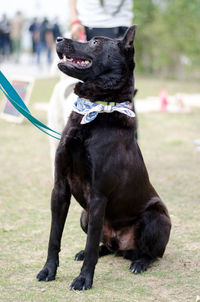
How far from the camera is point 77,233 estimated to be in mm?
4500

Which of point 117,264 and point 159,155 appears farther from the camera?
point 159,155

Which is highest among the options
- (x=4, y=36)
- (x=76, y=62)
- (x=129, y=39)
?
(x=129, y=39)

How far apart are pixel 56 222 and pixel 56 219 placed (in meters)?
0.02

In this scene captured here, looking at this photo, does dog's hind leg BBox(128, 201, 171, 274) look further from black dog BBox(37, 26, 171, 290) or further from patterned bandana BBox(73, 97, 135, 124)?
patterned bandana BBox(73, 97, 135, 124)

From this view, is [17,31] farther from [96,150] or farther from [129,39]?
[96,150]

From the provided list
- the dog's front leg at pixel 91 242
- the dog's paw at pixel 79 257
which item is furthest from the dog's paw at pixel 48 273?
the dog's paw at pixel 79 257

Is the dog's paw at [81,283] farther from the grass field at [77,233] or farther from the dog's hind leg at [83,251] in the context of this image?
the dog's hind leg at [83,251]

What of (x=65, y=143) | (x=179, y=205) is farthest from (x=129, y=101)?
(x=179, y=205)

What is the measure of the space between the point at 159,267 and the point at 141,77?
16.7 m

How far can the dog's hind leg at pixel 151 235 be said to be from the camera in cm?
372

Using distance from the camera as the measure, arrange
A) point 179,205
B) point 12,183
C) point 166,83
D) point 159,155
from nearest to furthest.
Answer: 1. point 179,205
2. point 12,183
3. point 159,155
4. point 166,83

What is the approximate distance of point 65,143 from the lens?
3348 mm

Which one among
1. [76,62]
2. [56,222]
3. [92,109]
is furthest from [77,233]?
[76,62]

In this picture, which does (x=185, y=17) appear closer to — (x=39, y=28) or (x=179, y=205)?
(x=39, y=28)
